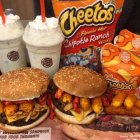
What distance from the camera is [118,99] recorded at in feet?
3.74

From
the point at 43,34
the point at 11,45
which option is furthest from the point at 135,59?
the point at 11,45

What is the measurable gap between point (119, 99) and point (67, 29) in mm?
376

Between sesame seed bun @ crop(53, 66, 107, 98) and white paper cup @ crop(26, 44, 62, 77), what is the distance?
0.08 m

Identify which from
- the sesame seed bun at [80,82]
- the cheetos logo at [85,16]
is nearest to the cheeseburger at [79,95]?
the sesame seed bun at [80,82]

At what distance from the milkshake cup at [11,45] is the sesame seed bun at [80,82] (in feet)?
0.74

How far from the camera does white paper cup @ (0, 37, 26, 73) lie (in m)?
1.21

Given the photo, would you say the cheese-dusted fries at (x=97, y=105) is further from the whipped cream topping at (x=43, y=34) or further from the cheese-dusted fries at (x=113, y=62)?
the whipped cream topping at (x=43, y=34)

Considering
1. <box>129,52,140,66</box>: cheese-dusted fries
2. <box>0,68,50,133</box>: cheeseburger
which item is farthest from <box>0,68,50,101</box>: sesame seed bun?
<box>129,52,140,66</box>: cheese-dusted fries

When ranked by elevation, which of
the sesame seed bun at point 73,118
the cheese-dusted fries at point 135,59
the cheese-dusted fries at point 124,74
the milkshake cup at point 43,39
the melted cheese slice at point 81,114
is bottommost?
the sesame seed bun at point 73,118

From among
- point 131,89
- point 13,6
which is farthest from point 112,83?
point 13,6

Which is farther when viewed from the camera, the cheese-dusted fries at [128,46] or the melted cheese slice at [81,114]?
the cheese-dusted fries at [128,46]

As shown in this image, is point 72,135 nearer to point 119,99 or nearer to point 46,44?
point 119,99

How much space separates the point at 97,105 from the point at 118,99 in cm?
9

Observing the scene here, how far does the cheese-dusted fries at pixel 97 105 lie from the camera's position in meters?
1.11
